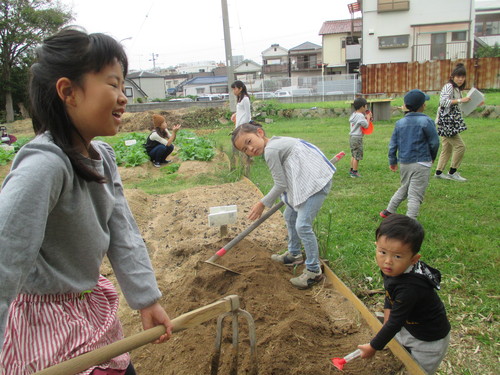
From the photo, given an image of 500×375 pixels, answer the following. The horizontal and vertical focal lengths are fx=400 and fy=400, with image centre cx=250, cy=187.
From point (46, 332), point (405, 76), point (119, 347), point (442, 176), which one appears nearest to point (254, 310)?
point (119, 347)

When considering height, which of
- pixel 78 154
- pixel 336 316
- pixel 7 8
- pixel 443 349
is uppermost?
pixel 7 8

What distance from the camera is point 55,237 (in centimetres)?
120

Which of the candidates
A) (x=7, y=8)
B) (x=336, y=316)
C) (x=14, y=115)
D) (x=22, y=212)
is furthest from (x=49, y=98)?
(x=14, y=115)

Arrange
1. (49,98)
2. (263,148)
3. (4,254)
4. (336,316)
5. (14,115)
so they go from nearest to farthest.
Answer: (4,254)
(49,98)
(336,316)
(263,148)
(14,115)

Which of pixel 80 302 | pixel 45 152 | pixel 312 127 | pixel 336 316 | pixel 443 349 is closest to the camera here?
pixel 45 152

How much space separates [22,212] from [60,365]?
0.52m

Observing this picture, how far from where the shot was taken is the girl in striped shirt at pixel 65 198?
1086 millimetres

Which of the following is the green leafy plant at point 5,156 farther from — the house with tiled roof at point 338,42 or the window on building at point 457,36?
the house with tiled roof at point 338,42

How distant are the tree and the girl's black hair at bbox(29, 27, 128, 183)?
28.2 m

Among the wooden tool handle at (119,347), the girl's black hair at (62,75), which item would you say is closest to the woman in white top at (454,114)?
the wooden tool handle at (119,347)

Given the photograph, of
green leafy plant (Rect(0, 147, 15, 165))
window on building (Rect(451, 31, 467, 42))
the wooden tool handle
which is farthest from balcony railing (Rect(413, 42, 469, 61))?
the wooden tool handle

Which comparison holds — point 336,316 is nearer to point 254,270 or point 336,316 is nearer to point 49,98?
point 254,270

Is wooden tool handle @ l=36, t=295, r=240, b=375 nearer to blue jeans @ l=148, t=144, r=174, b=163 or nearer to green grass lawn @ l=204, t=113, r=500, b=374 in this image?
green grass lawn @ l=204, t=113, r=500, b=374

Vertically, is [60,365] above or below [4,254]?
below
